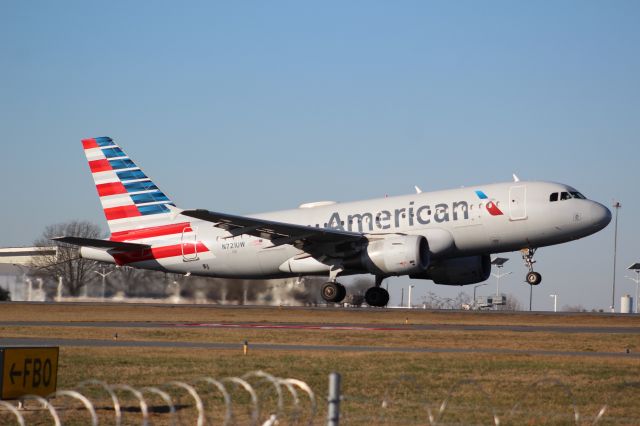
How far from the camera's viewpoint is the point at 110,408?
16.4m

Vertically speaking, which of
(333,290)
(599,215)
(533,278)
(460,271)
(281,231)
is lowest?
(333,290)

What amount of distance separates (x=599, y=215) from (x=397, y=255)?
8.84m

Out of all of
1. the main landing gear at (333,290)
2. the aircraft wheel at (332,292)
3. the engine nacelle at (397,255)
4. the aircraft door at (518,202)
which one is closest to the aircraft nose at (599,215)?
the aircraft door at (518,202)

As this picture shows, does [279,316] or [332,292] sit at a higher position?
[332,292]

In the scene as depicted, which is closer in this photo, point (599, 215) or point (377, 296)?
point (599, 215)

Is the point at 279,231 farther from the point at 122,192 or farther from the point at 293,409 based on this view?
the point at 293,409

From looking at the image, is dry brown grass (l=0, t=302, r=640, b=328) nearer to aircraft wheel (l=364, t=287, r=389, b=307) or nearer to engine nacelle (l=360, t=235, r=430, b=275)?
aircraft wheel (l=364, t=287, r=389, b=307)

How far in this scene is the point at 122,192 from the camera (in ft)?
171

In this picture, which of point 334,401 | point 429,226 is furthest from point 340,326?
point 334,401

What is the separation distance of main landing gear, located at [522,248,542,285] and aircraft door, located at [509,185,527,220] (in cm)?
251

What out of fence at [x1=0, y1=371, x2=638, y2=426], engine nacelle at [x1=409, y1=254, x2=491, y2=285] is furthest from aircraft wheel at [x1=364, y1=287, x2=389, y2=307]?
fence at [x1=0, y1=371, x2=638, y2=426]

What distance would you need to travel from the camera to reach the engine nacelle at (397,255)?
43625 millimetres

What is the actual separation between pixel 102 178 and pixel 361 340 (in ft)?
87.0

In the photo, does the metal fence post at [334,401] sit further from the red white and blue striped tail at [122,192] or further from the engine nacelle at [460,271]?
the red white and blue striped tail at [122,192]
